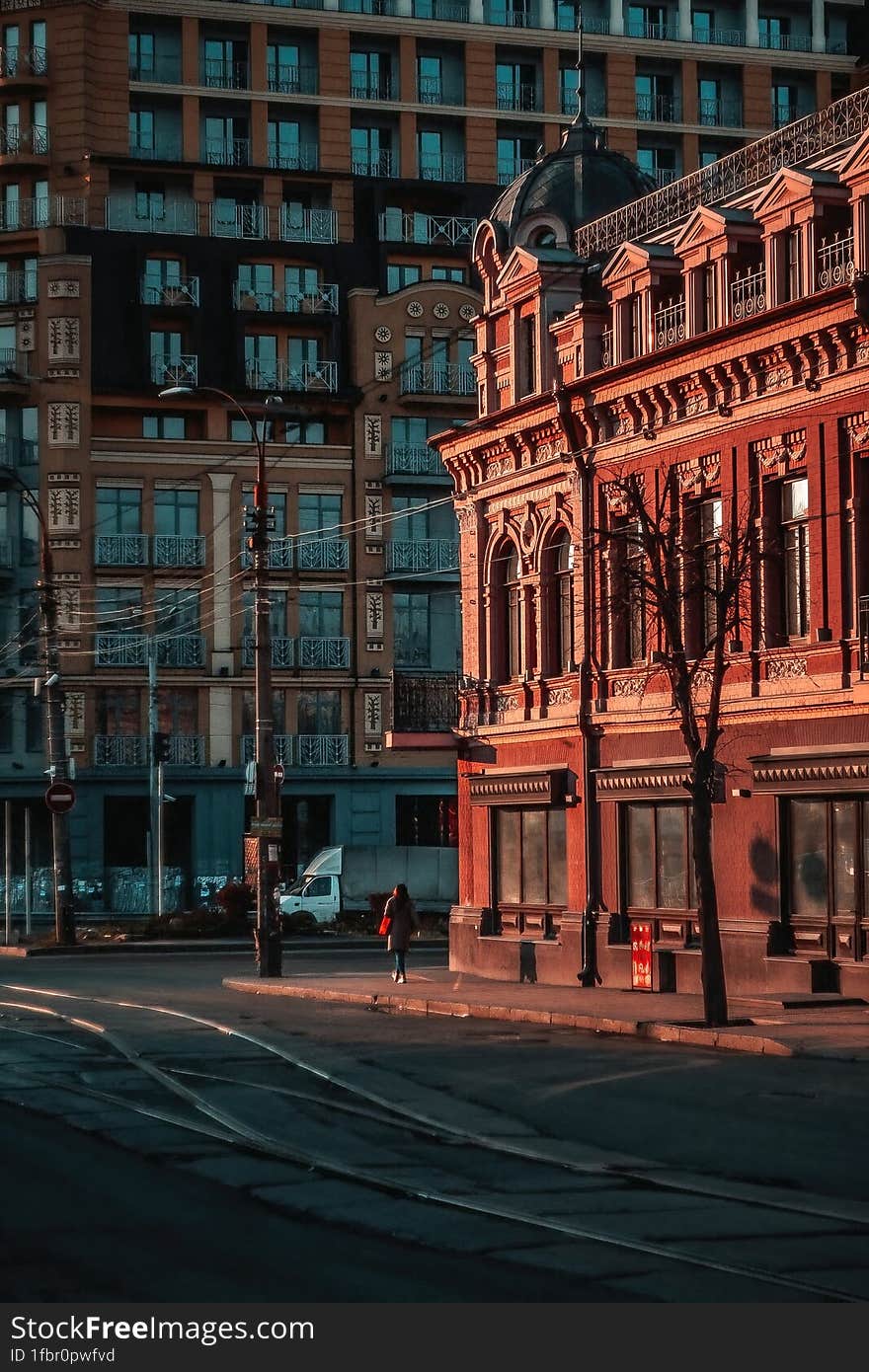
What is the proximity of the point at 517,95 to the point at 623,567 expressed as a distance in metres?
50.7

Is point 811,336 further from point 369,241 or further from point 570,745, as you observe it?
point 369,241

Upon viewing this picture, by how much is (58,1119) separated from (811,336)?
15126mm

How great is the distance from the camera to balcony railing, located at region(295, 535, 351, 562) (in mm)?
69000

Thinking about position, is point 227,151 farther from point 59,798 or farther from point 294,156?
point 59,798

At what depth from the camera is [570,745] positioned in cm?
3325

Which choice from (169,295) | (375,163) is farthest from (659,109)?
(169,295)

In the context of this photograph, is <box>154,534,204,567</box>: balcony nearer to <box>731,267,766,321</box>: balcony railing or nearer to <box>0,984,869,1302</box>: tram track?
<box>731,267,766,321</box>: balcony railing

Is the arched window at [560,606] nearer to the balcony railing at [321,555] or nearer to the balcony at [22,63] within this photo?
the balcony railing at [321,555]

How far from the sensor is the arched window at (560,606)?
33.6 metres

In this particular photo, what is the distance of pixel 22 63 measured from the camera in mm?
70250

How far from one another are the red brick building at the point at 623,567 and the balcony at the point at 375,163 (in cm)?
3575

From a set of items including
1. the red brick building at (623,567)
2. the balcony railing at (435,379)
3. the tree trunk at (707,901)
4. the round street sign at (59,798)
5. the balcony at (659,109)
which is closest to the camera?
the tree trunk at (707,901)

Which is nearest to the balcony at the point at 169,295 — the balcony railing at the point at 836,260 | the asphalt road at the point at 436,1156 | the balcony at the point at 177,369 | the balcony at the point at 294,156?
the balcony at the point at 177,369

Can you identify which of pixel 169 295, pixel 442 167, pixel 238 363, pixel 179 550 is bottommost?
pixel 179 550
